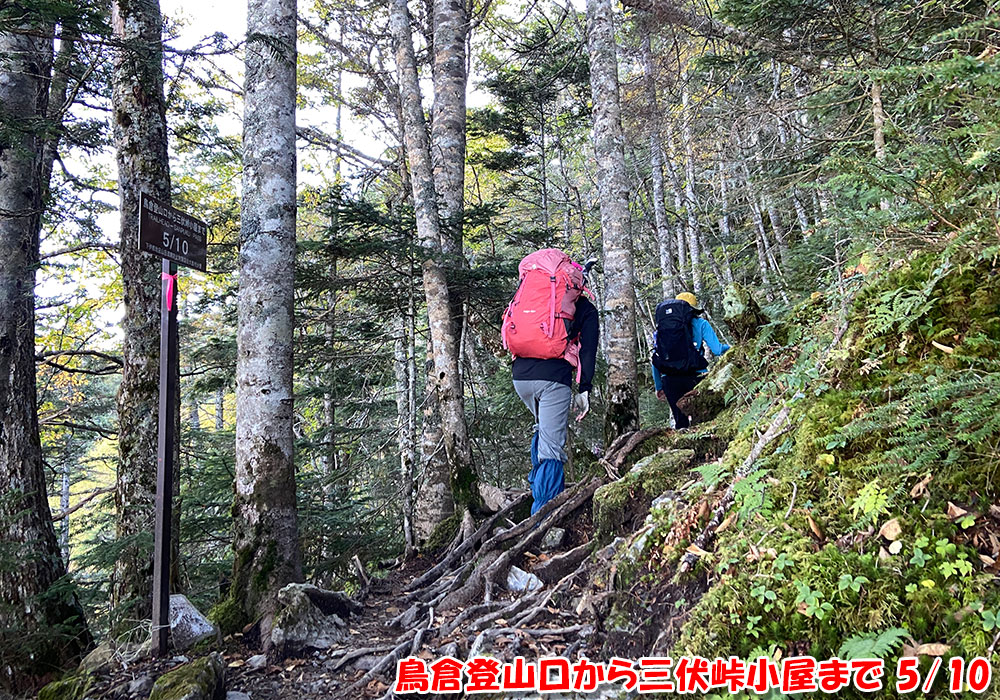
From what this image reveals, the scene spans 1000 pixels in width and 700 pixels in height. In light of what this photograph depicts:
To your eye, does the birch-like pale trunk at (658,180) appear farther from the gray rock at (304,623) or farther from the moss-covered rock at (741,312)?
the gray rock at (304,623)

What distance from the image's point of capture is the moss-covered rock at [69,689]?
12.4ft

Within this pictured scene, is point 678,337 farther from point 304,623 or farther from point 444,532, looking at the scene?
point 304,623

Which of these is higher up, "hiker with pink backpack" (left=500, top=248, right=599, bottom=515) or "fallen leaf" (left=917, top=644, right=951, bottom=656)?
"hiker with pink backpack" (left=500, top=248, right=599, bottom=515)

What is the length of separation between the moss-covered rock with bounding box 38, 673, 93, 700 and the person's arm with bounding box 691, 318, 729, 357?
6.49 metres

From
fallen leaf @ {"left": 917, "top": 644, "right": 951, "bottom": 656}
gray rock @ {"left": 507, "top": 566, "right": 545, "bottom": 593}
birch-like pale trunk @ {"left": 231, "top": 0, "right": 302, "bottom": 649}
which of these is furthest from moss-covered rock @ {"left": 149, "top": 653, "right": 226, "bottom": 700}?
fallen leaf @ {"left": 917, "top": 644, "right": 951, "bottom": 656}

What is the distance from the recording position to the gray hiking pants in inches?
214

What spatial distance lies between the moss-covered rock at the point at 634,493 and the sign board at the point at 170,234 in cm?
388

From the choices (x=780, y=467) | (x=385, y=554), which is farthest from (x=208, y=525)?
(x=780, y=467)

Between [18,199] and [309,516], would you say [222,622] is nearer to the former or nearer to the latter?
[309,516]

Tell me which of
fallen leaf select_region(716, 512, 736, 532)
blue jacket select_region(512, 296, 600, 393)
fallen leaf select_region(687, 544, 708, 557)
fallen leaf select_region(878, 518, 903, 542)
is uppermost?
blue jacket select_region(512, 296, 600, 393)

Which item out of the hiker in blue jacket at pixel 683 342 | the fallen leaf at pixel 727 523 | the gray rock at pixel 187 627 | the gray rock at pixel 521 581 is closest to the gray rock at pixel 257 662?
the gray rock at pixel 187 627

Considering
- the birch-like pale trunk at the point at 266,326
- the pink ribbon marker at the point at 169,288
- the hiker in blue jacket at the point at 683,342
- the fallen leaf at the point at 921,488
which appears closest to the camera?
the fallen leaf at the point at 921,488

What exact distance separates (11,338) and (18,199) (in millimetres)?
1956

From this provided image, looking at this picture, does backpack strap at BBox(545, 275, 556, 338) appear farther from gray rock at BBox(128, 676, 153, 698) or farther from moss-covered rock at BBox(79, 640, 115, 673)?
moss-covered rock at BBox(79, 640, 115, 673)
